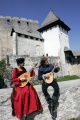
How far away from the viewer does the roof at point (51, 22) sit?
32.2 metres

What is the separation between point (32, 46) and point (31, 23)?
988 centimetres

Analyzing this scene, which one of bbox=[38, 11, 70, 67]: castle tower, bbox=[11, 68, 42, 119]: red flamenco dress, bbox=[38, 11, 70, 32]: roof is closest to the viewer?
bbox=[11, 68, 42, 119]: red flamenco dress

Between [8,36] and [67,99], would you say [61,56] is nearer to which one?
[8,36]

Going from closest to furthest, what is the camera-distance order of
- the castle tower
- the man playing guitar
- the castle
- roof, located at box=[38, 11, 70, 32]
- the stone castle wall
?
the man playing guitar
the castle
the castle tower
the stone castle wall
roof, located at box=[38, 11, 70, 32]

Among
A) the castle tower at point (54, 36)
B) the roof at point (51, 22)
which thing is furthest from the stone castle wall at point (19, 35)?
the roof at point (51, 22)

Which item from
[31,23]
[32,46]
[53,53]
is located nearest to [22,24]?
[31,23]

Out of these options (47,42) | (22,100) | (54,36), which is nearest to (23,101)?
(22,100)

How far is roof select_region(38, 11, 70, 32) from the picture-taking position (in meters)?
32.2

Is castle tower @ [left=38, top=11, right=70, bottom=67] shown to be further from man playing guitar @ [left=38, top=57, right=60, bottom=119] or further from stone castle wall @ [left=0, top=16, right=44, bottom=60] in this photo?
man playing guitar @ [left=38, top=57, right=60, bottom=119]

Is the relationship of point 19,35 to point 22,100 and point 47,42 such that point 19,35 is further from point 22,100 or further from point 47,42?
point 22,100

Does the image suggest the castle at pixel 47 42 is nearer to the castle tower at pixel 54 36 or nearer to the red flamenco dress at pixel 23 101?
the castle tower at pixel 54 36

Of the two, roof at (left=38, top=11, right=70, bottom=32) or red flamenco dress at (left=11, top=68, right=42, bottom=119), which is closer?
red flamenco dress at (left=11, top=68, right=42, bottom=119)

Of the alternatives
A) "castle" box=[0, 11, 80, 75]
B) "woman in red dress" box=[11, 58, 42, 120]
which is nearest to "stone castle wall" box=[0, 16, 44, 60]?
"castle" box=[0, 11, 80, 75]

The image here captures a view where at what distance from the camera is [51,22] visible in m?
32.7
